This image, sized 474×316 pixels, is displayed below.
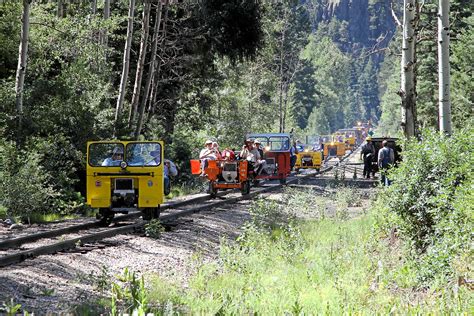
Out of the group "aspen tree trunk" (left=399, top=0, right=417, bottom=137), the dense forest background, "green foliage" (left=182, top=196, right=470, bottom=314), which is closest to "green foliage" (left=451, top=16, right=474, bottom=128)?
the dense forest background

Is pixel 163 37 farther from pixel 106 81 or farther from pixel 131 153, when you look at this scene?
pixel 131 153

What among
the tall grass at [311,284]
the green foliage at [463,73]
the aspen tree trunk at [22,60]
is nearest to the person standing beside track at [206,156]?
the aspen tree trunk at [22,60]

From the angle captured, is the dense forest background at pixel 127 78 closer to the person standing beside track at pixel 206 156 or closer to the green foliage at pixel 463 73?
the green foliage at pixel 463 73

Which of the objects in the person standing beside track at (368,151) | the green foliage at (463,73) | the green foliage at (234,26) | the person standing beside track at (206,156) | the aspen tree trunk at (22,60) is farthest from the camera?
the green foliage at (463,73)

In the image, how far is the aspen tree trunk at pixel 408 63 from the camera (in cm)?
1908

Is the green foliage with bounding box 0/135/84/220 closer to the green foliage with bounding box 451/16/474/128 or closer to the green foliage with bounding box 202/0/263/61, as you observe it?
the green foliage with bounding box 202/0/263/61

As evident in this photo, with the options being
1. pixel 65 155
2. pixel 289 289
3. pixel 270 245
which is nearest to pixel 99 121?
pixel 65 155

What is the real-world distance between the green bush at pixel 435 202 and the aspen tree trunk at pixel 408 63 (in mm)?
6318

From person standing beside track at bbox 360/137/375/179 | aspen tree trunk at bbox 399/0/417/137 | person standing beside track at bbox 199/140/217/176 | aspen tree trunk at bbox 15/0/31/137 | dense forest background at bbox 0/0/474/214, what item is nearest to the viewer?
aspen tree trunk at bbox 399/0/417/137

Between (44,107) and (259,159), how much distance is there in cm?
966

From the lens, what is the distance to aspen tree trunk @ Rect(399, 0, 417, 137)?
62.6 ft

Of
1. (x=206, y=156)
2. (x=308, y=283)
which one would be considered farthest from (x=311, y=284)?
(x=206, y=156)

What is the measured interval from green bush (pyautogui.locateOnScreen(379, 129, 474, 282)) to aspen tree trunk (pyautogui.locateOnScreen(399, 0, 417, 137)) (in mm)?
6318

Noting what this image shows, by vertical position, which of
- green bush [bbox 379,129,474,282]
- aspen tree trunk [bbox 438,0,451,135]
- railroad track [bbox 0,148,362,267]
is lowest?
railroad track [bbox 0,148,362,267]
